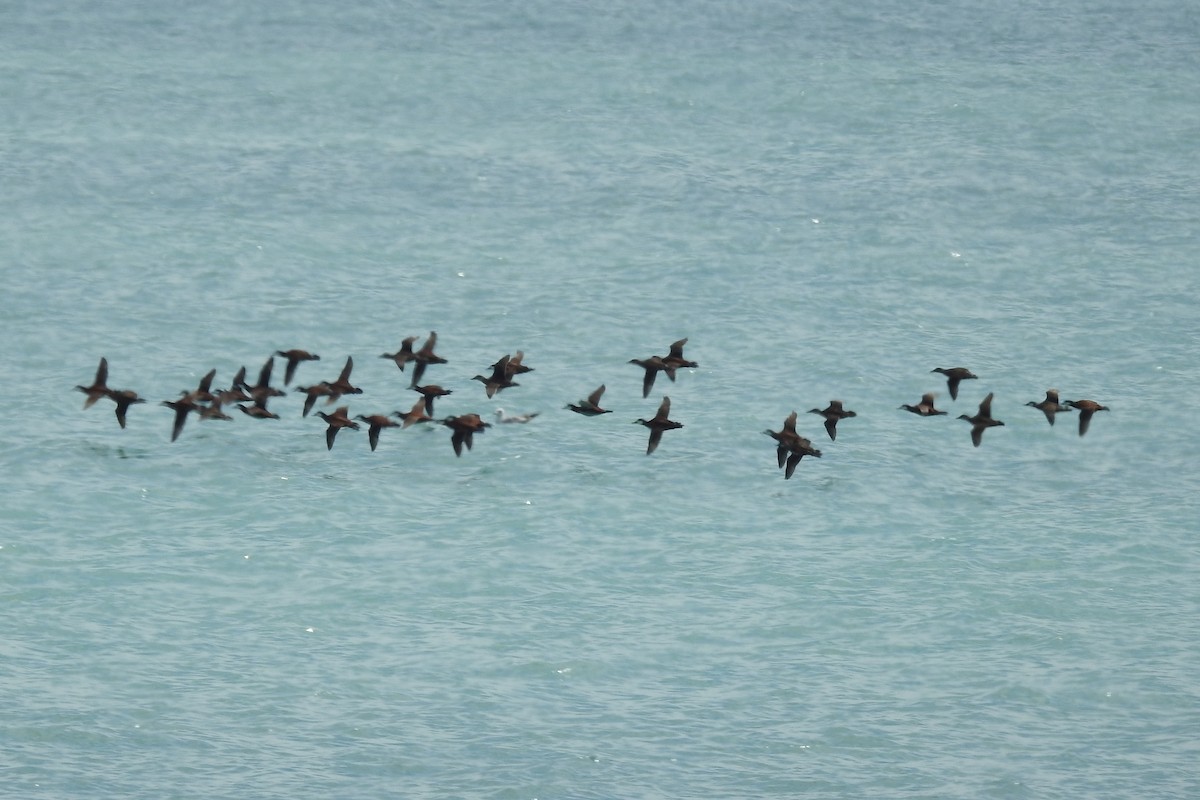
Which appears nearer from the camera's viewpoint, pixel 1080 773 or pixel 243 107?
pixel 1080 773

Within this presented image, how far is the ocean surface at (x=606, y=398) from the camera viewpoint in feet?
154

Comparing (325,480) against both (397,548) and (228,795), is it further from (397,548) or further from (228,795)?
(228,795)

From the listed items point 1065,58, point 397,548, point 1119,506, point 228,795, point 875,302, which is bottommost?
point 228,795

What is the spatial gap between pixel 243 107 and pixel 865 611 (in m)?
44.2

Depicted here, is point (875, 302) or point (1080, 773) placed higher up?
point (875, 302)

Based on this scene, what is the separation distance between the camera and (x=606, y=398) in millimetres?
66062

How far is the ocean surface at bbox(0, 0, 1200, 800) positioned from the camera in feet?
154

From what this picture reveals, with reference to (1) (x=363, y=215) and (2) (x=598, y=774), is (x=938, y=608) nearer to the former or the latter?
(2) (x=598, y=774)

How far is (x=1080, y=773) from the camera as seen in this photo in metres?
45.2

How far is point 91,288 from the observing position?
73188 mm

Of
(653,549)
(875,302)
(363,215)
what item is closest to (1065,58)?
(875,302)

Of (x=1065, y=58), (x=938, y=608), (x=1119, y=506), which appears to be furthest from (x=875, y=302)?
(x=1065, y=58)

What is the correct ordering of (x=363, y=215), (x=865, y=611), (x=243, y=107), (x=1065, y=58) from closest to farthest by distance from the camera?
1. (x=865, y=611)
2. (x=363, y=215)
3. (x=243, y=107)
4. (x=1065, y=58)

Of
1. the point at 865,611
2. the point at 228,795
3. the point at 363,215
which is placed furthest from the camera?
the point at 363,215
